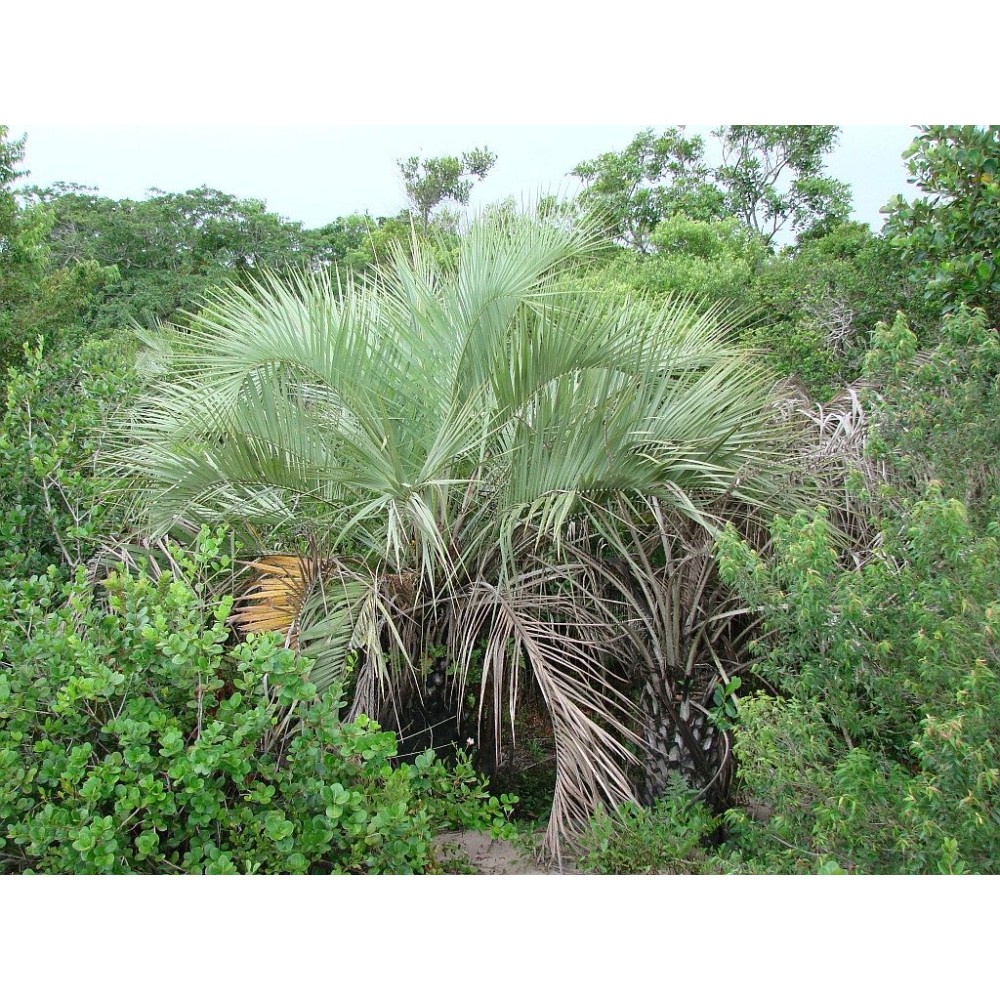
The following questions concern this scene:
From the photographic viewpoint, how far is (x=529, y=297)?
4051mm

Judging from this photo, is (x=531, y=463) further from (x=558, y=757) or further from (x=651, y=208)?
(x=651, y=208)

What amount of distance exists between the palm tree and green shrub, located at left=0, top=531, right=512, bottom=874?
2.02 ft

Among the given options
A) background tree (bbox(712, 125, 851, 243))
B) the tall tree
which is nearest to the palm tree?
the tall tree

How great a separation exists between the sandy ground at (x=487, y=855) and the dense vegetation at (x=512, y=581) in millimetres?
119

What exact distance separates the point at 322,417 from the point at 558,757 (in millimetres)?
1692

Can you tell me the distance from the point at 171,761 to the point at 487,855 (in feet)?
5.26

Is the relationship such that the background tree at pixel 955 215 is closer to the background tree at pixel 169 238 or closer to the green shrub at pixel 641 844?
the green shrub at pixel 641 844

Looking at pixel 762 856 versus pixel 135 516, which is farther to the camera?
pixel 135 516

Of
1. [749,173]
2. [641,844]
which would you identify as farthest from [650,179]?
[641,844]

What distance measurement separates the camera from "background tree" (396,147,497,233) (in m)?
18.5

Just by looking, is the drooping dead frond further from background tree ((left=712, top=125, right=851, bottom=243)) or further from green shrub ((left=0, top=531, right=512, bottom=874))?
background tree ((left=712, top=125, right=851, bottom=243))

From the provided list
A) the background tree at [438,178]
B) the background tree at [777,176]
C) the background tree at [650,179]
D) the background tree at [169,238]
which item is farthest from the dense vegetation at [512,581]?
the background tree at [169,238]

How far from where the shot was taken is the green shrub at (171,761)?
2307 millimetres

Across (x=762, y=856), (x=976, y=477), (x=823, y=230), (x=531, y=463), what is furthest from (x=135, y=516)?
(x=823, y=230)
